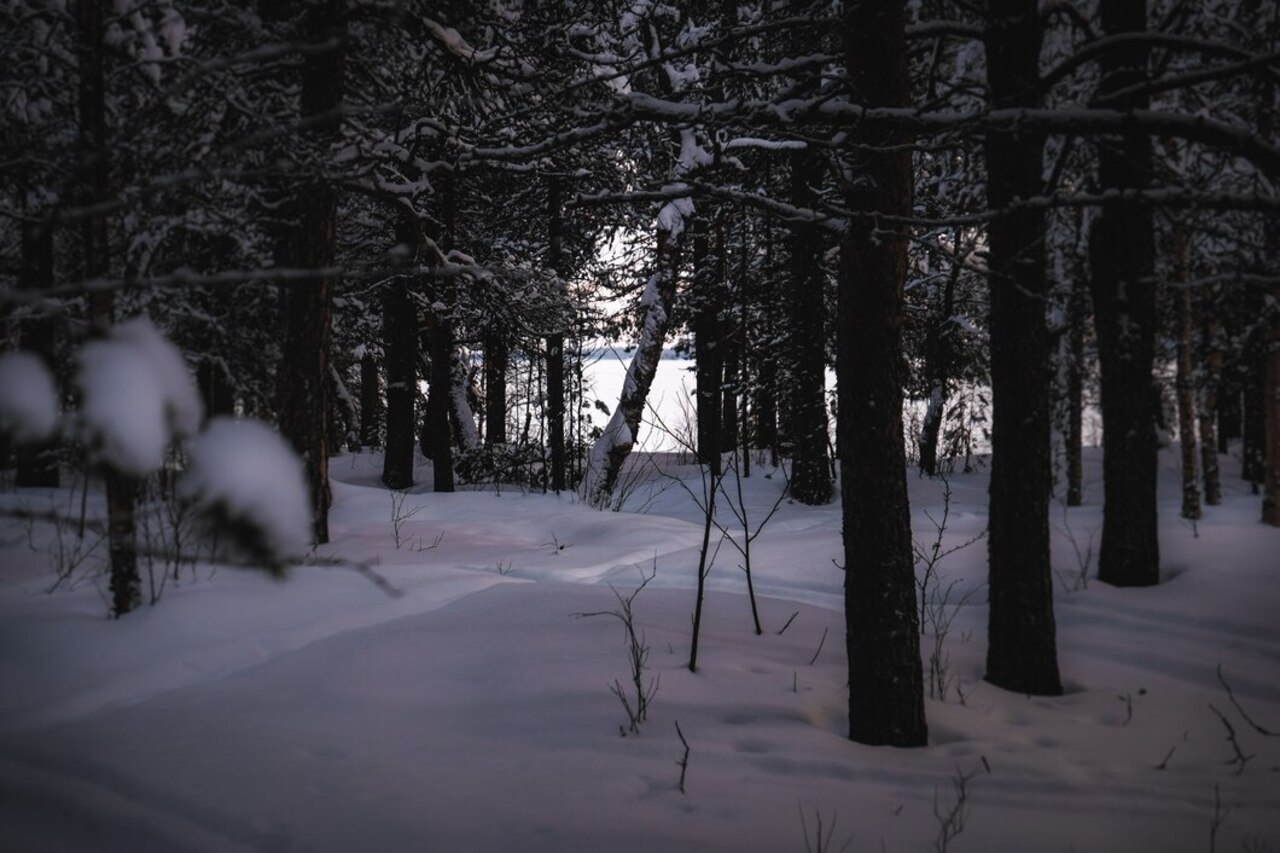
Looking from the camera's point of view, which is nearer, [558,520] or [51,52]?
[51,52]

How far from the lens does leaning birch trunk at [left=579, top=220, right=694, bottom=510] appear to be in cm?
1280

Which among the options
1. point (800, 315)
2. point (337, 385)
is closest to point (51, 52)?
point (800, 315)

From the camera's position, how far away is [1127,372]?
702 cm

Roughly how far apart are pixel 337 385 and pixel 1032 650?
52.9 feet

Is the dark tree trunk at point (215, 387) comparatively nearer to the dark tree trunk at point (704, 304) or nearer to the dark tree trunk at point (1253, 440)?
the dark tree trunk at point (704, 304)

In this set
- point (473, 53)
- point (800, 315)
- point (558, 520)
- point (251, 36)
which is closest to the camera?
point (251, 36)

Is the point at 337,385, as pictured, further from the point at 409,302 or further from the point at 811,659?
the point at 811,659

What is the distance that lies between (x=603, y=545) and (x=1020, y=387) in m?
5.46

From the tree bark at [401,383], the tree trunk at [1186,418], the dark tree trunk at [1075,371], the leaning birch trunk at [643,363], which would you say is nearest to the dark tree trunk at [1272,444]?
the tree trunk at [1186,418]

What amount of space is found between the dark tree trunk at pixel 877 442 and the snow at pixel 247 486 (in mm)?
3470

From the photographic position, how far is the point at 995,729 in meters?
4.66

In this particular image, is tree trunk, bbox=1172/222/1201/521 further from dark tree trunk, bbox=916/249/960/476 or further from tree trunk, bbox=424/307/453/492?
tree trunk, bbox=424/307/453/492

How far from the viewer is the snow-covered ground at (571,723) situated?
3.32 m

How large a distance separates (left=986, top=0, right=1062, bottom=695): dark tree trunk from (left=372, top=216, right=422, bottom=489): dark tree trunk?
1040cm
